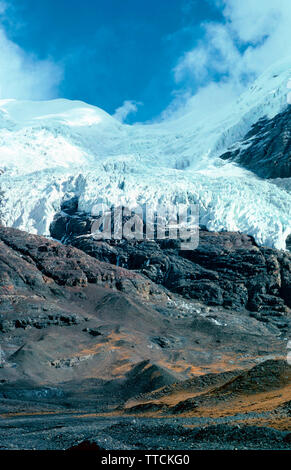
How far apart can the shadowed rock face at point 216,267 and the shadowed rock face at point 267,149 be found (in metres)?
59.7

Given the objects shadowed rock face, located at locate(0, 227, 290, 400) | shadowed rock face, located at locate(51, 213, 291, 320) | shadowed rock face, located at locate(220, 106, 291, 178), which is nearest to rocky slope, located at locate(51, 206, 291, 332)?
shadowed rock face, located at locate(51, 213, 291, 320)

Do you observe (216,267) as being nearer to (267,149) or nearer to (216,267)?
(216,267)

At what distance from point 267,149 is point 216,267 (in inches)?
3108

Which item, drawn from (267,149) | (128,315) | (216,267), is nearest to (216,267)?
(216,267)

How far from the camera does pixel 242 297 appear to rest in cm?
12938

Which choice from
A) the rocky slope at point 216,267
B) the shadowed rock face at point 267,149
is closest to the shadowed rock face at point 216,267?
the rocky slope at point 216,267

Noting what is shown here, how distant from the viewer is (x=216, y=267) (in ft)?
450

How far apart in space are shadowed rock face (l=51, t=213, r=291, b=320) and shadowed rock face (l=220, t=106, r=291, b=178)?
196ft

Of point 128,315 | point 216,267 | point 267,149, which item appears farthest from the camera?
point 267,149

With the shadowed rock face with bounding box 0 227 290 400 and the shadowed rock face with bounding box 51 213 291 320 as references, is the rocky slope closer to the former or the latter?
the shadowed rock face with bounding box 51 213 291 320

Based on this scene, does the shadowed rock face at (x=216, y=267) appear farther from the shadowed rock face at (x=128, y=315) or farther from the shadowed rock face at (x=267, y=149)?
the shadowed rock face at (x=267, y=149)
